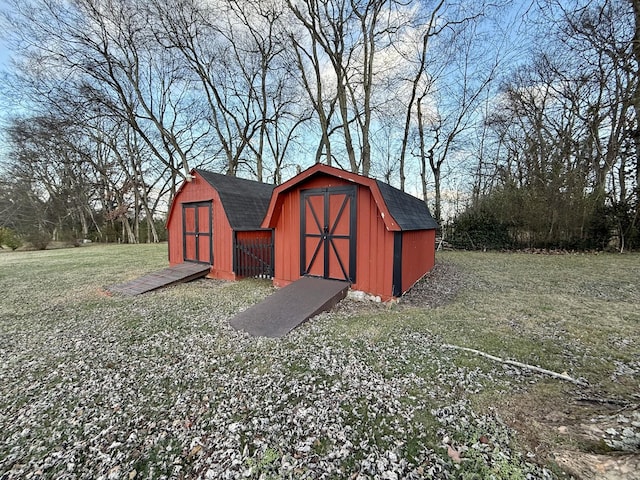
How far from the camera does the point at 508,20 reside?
4133 millimetres

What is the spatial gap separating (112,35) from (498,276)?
1866 cm

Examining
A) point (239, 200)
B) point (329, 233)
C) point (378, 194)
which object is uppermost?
point (239, 200)

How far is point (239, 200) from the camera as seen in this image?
864cm

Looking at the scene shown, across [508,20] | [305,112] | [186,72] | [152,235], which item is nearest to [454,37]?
[305,112]

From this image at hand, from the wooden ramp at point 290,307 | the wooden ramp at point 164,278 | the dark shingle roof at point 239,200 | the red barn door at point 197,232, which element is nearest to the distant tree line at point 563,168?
the dark shingle roof at point 239,200

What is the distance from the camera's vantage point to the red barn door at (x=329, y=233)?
5.81 meters

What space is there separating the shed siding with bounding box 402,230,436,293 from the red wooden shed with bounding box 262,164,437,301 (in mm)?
22

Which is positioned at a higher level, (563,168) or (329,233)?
(563,168)

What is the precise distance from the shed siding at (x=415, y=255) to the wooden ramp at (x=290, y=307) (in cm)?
137

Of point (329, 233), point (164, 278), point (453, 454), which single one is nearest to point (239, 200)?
point (164, 278)

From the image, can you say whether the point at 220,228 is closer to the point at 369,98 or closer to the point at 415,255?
the point at 415,255

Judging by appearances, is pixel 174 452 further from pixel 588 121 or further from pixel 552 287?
pixel 588 121

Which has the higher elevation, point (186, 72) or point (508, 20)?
point (186, 72)

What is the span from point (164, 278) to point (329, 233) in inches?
189
